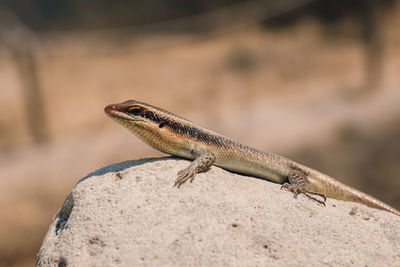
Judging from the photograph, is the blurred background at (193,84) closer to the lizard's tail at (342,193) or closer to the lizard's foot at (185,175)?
the lizard's tail at (342,193)

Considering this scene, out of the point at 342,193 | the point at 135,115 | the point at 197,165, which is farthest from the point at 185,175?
the point at 342,193

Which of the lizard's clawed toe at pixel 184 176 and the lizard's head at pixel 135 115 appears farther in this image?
the lizard's head at pixel 135 115

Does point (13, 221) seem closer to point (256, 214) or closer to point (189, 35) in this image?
point (256, 214)

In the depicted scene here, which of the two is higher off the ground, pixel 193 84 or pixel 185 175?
pixel 193 84

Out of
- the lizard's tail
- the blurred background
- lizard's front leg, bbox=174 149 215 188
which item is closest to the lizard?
lizard's front leg, bbox=174 149 215 188

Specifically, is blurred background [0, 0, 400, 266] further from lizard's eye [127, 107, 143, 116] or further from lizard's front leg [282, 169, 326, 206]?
lizard's eye [127, 107, 143, 116]

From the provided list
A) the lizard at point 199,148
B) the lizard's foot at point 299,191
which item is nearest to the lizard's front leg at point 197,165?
the lizard at point 199,148

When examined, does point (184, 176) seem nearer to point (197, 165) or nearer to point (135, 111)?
point (197, 165)

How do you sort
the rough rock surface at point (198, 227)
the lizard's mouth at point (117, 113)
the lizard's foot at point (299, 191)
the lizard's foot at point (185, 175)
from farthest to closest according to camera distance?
the lizard's foot at point (299, 191)
the lizard's mouth at point (117, 113)
the lizard's foot at point (185, 175)
the rough rock surface at point (198, 227)
